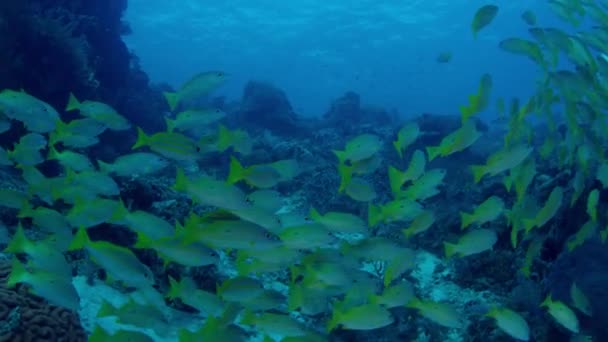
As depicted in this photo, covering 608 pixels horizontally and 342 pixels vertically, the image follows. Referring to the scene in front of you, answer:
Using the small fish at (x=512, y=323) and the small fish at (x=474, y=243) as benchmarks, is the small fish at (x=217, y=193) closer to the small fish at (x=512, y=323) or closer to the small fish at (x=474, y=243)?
the small fish at (x=474, y=243)

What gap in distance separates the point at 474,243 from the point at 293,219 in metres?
2.01

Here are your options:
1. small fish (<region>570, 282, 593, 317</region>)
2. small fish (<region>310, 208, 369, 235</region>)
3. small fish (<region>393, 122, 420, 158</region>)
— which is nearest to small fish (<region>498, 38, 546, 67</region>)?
small fish (<region>393, 122, 420, 158</region>)

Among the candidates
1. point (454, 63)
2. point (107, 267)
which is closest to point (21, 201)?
point (107, 267)

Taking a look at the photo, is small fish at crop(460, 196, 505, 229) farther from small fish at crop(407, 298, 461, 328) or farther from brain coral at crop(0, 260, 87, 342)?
brain coral at crop(0, 260, 87, 342)

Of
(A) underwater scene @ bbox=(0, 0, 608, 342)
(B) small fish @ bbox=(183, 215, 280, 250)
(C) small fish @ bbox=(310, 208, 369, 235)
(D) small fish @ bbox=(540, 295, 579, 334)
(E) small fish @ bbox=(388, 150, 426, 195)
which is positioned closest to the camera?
(B) small fish @ bbox=(183, 215, 280, 250)

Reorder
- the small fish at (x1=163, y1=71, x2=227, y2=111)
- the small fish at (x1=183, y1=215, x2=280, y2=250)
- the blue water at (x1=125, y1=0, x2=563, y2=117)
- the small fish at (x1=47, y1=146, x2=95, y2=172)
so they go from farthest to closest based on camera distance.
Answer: the blue water at (x1=125, y1=0, x2=563, y2=117) → the small fish at (x1=163, y1=71, x2=227, y2=111) → the small fish at (x1=47, y1=146, x2=95, y2=172) → the small fish at (x1=183, y1=215, x2=280, y2=250)

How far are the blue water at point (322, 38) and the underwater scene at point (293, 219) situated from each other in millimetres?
18068

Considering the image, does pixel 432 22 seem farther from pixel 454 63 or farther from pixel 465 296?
pixel 465 296

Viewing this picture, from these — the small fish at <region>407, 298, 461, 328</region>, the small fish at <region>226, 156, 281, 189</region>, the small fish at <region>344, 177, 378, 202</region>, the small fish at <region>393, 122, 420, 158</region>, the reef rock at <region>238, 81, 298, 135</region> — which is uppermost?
the reef rock at <region>238, 81, 298, 135</region>

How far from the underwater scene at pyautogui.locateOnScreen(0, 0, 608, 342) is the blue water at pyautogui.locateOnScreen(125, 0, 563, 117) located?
18.1 m

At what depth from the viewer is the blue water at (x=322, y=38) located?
42.3 metres

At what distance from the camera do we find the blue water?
42312 millimetres

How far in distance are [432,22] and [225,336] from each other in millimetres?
45472

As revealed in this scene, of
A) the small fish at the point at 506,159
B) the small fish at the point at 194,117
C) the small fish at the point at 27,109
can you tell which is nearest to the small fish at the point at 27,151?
the small fish at the point at 27,109
